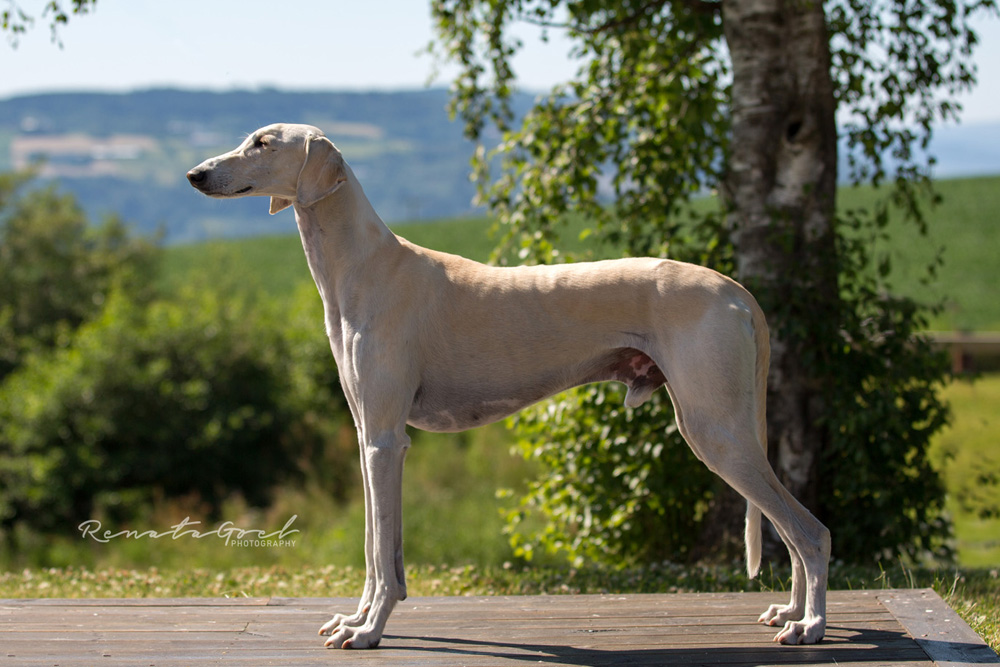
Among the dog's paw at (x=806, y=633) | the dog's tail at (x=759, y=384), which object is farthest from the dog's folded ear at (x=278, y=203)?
the dog's paw at (x=806, y=633)

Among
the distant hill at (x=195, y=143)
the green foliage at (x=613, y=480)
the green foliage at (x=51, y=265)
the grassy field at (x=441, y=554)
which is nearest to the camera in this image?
the grassy field at (x=441, y=554)

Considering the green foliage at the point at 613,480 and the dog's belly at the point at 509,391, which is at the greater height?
the dog's belly at the point at 509,391

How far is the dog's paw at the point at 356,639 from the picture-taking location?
3260 mm

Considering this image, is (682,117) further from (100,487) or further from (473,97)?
(100,487)

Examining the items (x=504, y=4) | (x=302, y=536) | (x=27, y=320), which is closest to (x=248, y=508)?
(x=302, y=536)

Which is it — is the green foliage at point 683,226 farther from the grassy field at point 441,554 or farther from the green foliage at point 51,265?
the green foliage at point 51,265

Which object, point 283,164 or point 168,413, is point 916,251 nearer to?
point 168,413

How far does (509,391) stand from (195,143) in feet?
522

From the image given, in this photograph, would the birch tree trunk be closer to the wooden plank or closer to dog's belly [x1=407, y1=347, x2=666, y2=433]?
the wooden plank

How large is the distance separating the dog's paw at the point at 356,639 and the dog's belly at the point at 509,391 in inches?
30.5

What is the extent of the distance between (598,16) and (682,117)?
1.33m

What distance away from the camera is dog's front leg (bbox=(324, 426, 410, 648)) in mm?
3229

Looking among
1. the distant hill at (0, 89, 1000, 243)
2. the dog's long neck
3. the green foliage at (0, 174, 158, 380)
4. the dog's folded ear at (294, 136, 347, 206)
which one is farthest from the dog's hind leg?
the distant hill at (0, 89, 1000, 243)

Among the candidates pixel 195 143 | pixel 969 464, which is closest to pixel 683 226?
pixel 969 464
